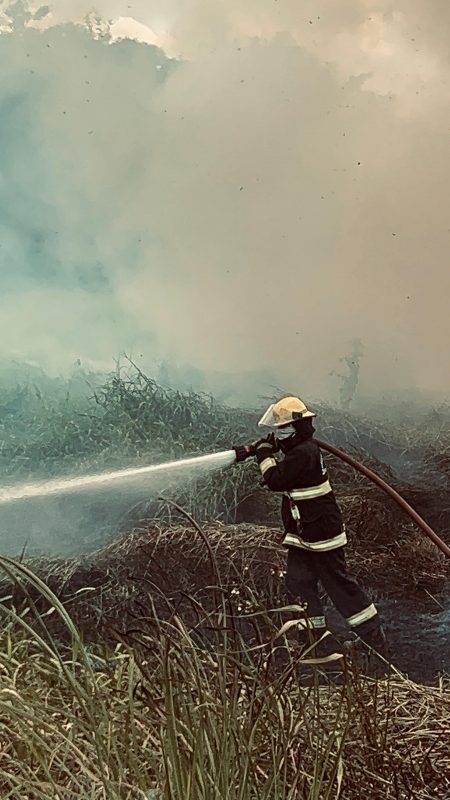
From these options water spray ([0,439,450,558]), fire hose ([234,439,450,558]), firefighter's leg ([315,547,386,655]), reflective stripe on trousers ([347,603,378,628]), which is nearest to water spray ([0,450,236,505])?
water spray ([0,439,450,558])

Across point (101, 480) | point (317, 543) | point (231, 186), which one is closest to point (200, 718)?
point (317, 543)

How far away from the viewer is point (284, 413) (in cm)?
217

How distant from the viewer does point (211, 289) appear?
2.24m

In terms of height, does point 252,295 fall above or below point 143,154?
below

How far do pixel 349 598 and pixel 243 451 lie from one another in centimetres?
46

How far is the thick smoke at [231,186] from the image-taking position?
219 centimetres

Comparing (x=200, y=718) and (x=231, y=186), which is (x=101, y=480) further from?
(x=231, y=186)

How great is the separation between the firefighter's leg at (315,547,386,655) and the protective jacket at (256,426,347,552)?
0.12 feet

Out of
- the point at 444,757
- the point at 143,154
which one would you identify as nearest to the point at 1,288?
the point at 143,154

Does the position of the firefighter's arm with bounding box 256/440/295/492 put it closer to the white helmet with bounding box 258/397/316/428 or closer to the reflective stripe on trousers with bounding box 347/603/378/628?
the white helmet with bounding box 258/397/316/428

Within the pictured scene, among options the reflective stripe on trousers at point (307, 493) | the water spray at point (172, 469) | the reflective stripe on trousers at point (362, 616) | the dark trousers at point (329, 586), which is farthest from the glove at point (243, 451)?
the reflective stripe on trousers at point (362, 616)

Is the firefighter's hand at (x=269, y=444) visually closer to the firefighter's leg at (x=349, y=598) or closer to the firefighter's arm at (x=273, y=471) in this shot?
the firefighter's arm at (x=273, y=471)

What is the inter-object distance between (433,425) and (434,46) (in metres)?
1.06

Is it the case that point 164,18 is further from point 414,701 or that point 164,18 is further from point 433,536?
point 414,701
